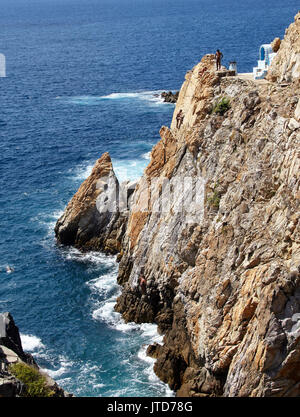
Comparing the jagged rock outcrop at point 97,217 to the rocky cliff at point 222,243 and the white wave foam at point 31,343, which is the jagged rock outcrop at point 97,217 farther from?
the white wave foam at point 31,343

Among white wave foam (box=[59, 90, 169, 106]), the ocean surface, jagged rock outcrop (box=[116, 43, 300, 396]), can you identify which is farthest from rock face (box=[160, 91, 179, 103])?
jagged rock outcrop (box=[116, 43, 300, 396])

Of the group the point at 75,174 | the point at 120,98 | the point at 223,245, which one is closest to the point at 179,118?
the point at 223,245

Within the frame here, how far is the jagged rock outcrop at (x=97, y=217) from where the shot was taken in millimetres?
73812

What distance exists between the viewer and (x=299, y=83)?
50312mm

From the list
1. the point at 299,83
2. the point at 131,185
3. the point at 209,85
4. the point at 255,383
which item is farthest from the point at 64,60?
the point at 255,383

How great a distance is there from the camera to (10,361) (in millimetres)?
37531

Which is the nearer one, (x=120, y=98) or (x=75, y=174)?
(x=75, y=174)

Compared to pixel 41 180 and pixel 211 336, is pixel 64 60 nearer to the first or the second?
pixel 41 180

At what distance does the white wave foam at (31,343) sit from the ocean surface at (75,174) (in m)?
0.10

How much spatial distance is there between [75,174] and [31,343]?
1709 inches

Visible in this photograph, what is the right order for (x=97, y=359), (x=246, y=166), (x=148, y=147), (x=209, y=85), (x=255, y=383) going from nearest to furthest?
(x=255, y=383), (x=246, y=166), (x=97, y=359), (x=209, y=85), (x=148, y=147)

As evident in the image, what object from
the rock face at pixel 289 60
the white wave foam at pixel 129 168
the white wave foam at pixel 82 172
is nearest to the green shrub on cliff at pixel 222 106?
the rock face at pixel 289 60

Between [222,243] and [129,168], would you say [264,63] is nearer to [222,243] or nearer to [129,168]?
[222,243]

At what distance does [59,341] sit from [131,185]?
26143mm
